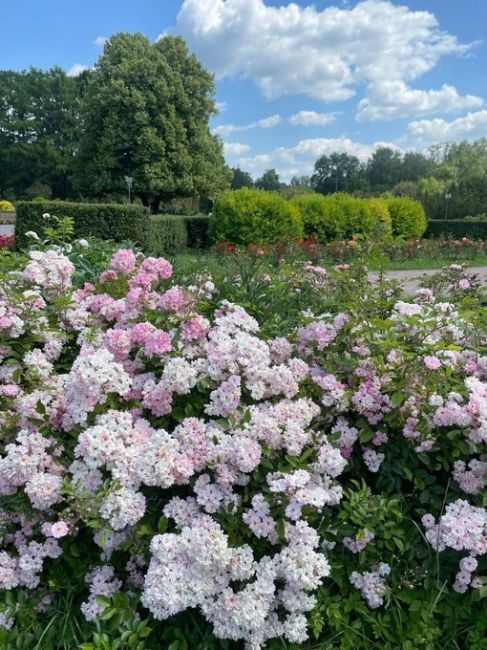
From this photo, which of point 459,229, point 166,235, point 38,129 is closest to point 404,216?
point 459,229

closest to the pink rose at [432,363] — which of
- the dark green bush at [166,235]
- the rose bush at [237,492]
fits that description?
the rose bush at [237,492]

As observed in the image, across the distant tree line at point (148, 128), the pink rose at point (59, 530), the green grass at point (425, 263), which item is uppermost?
the distant tree line at point (148, 128)

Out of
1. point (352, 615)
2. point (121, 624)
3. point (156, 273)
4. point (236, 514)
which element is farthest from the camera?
point (156, 273)

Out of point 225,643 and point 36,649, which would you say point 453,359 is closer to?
point 225,643

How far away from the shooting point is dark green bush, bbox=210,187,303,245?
52.2 ft

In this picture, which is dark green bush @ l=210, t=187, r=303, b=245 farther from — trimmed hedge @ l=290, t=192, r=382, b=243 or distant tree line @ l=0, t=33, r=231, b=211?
distant tree line @ l=0, t=33, r=231, b=211

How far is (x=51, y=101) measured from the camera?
170 feet

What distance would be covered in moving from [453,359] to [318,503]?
86 cm

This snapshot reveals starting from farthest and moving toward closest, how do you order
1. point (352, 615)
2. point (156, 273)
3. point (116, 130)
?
point (116, 130) → point (156, 273) → point (352, 615)

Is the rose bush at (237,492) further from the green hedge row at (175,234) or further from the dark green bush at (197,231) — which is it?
the dark green bush at (197,231)

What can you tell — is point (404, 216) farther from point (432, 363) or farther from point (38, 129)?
point (38, 129)

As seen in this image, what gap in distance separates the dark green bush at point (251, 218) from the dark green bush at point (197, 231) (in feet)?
7.68

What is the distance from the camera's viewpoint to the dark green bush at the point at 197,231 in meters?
18.7

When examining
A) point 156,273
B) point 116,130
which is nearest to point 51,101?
point 116,130
